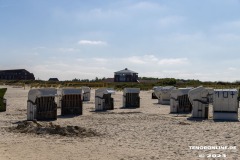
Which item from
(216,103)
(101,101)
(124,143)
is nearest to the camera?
(124,143)

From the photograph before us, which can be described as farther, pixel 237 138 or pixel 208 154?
pixel 237 138

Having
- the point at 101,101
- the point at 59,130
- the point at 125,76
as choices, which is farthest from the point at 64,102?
the point at 125,76

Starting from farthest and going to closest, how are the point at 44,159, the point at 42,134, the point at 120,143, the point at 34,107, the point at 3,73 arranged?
the point at 3,73, the point at 34,107, the point at 42,134, the point at 120,143, the point at 44,159

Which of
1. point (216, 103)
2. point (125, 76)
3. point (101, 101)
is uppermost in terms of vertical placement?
point (125, 76)

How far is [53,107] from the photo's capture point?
55.3 feet

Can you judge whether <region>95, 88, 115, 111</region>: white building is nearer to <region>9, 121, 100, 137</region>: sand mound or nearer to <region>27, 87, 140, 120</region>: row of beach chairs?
<region>27, 87, 140, 120</region>: row of beach chairs

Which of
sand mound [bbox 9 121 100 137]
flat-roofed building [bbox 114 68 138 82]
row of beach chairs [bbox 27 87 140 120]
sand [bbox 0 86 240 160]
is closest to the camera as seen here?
sand [bbox 0 86 240 160]

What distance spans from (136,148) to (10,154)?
3.02 m

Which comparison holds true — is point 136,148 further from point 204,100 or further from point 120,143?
point 204,100

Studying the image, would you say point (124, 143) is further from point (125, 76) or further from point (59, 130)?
point (125, 76)

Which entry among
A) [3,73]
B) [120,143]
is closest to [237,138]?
[120,143]

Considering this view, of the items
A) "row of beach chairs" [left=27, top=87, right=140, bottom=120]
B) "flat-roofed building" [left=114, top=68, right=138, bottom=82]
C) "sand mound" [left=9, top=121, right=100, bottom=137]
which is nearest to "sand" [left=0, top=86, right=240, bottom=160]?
"sand mound" [left=9, top=121, right=100, bottom=137]

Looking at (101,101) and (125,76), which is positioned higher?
(125,76)

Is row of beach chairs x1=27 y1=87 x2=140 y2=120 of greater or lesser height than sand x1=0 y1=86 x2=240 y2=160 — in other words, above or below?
above
